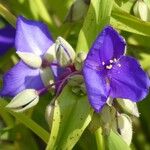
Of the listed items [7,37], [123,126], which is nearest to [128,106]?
[123,126]

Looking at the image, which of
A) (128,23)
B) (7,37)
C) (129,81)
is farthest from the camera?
(7,37)

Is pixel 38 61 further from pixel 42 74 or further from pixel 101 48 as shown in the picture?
pixel 101 48

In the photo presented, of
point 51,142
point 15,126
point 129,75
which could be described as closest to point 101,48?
point 129,75

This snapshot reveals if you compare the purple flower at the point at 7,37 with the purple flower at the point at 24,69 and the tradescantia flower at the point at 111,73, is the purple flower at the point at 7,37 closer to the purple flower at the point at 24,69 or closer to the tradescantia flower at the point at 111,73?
the purple flower at the point at 24,69

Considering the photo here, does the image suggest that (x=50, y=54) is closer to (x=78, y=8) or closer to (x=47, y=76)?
(x=47, y=76)

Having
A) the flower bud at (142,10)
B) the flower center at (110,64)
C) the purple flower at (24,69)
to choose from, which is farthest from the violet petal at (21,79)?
the flower bud at (142,10)

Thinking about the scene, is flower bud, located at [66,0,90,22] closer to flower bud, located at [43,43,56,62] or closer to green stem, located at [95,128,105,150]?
flower bud, located at [43,43,56,62]
